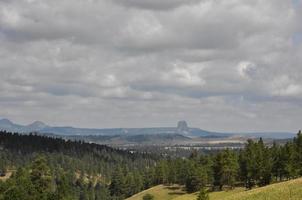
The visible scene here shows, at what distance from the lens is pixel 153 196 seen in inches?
6693

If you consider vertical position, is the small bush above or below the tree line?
below

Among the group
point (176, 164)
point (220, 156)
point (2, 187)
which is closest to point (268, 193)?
point (2, 187)

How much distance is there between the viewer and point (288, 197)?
165 ft

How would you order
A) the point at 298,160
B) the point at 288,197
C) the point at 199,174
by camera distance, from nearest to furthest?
the point at 288,197 < the point at 298,160 < the point at 199,174

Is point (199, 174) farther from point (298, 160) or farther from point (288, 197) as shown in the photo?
point (288, 197)

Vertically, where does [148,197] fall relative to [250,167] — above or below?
below

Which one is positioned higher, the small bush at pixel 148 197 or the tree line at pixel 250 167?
the tree line at pixel 250 167

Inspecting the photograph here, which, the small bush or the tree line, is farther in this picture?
the small bush

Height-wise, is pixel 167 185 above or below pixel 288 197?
below

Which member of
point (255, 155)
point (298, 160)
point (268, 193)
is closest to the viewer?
point (268, 193)

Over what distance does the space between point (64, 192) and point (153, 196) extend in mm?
71137

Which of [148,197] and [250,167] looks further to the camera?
[148,197]

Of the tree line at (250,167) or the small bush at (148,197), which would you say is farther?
the small bush at (148,197)

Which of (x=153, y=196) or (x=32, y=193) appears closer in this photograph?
(x=32, y=193)
